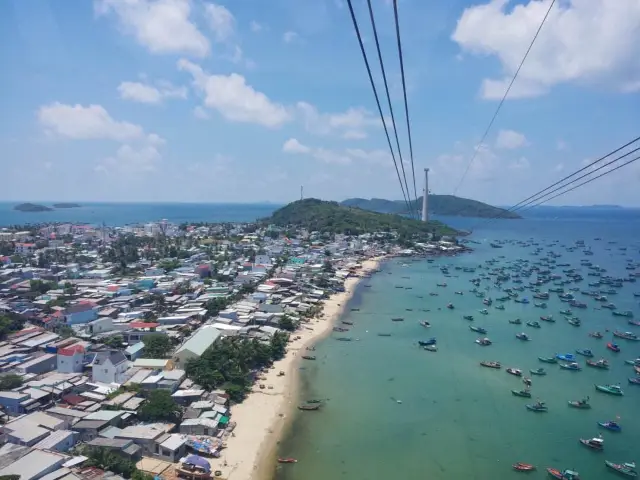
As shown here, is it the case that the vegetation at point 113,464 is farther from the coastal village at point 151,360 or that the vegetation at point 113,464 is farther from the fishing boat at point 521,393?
the fishing boat at point 521,393

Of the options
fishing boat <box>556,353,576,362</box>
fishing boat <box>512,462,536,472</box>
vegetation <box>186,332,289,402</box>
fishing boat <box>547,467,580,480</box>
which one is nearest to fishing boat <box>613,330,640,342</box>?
fishing boat <box>556,353,576,362</box>

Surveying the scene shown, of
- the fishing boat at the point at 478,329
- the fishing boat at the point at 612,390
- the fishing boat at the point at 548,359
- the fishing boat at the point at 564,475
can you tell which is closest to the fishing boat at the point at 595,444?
the fishing boat at the point at 564,475

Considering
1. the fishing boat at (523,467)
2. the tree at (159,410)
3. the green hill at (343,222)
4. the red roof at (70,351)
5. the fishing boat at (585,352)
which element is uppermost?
the green hill at (343,222)

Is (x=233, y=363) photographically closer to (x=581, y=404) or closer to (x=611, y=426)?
(x=581, y=404)

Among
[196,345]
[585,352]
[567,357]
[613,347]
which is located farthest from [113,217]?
[613,347]

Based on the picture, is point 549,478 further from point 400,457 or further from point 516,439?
point 400,457
